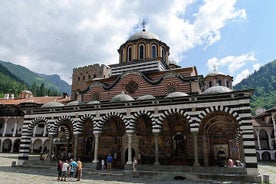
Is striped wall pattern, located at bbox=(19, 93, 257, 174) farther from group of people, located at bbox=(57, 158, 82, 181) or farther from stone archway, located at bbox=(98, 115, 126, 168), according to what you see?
group of people, located at bbox=(57, 158, 82, 181)

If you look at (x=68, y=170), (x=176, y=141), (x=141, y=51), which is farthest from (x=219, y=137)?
(x=68, y=170)

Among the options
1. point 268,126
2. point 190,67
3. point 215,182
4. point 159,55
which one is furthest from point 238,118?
point 268,126

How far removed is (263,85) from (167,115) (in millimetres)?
95054

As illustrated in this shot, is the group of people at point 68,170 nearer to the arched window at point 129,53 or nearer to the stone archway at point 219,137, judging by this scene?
the stone archway at point 219,137

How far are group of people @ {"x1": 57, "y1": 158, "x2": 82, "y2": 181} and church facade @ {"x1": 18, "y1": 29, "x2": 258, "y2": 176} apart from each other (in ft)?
9.66

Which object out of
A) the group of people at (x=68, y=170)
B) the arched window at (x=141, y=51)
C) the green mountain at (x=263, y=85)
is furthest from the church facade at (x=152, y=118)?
the green mountain at (x=263, y=85)

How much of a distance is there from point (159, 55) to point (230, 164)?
1410cm

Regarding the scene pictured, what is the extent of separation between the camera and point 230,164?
1524cm

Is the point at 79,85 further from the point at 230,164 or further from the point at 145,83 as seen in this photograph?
the point at 230,164

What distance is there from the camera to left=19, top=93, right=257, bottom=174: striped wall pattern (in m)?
13.9

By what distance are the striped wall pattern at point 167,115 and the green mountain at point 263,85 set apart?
64.3m

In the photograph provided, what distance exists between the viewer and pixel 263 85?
9619 centimetres

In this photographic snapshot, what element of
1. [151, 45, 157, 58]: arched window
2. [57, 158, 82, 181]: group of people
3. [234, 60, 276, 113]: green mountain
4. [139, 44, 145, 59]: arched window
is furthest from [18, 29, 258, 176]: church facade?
[234, 60, 276, 113]: green mountain

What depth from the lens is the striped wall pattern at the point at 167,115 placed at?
Answer: 13.9 m
